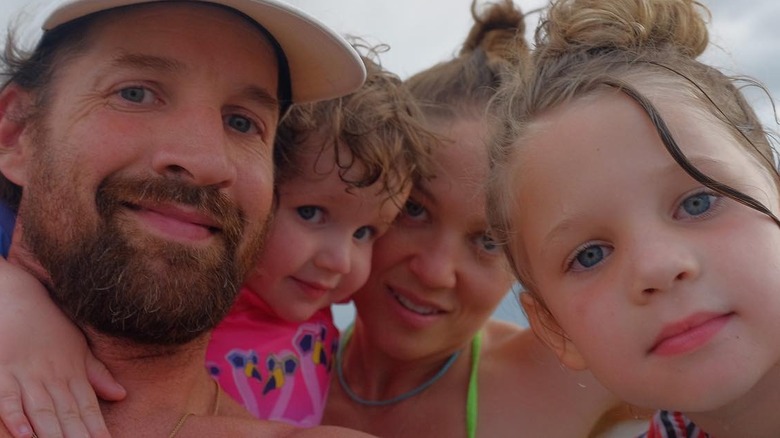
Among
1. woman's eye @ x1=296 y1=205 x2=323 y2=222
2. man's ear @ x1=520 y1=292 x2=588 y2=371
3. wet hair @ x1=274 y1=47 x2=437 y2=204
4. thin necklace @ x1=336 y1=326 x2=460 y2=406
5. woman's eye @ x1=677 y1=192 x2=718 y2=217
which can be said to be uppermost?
woman's eye @ x1=677 y1=192 x2=718 y2=217

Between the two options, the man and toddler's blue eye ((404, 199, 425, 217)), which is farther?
toddler's blue eye ((404, 199, 425, 217))

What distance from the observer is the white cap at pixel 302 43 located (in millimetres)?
2170

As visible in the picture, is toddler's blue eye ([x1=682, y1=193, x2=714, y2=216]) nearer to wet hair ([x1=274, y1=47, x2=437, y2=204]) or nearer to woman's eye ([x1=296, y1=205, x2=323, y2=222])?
wet hair ([x1=274, y1=47, x2=437, y2=204])

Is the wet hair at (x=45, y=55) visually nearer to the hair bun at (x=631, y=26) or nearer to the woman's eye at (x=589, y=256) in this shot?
the hair bun at (x=631, y=26)

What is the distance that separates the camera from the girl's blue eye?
2178 mm

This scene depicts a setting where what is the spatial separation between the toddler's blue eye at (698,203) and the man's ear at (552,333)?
0.63m

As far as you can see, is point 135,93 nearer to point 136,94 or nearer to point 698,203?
point 136,94

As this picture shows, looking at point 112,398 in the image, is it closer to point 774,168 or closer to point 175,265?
point 175,265

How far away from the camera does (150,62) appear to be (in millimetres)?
2180

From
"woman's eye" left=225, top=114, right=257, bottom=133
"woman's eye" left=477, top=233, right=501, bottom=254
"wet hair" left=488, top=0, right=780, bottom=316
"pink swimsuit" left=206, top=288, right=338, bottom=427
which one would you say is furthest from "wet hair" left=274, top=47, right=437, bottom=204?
"wet hair" left=488, top=0, right=780, bottom=316

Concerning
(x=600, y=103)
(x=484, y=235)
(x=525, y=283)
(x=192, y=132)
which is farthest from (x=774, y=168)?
(x=192, y=132)

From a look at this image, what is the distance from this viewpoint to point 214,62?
7.38ft

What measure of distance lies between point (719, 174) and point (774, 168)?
27cm

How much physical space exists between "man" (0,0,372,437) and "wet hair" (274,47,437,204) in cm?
50
